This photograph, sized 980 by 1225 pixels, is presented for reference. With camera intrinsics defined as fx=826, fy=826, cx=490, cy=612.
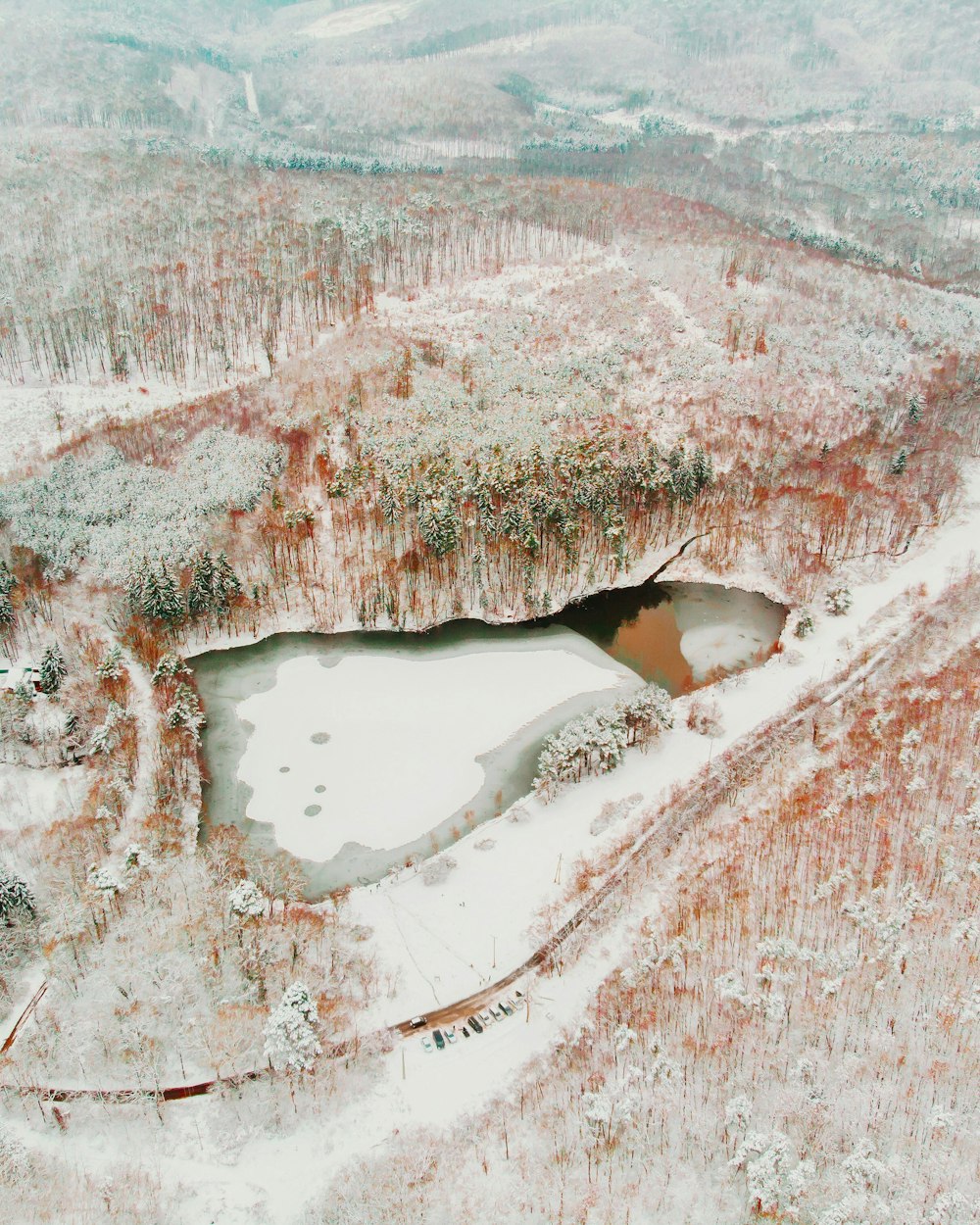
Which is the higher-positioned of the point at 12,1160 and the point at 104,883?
the point at 104,883

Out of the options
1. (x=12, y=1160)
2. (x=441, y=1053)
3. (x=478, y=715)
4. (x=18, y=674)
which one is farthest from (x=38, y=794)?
(x=441, y=1053)

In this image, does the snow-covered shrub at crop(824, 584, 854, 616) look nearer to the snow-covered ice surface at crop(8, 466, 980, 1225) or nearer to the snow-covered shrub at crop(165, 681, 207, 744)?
the snow-covered ice surface at crop(8, 466, 980, 1225)

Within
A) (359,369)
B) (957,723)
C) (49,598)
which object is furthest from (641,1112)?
(359,369)

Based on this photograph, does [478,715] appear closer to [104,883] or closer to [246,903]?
[246,903]

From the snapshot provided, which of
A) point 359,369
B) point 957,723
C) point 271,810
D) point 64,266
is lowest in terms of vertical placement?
point 271,810

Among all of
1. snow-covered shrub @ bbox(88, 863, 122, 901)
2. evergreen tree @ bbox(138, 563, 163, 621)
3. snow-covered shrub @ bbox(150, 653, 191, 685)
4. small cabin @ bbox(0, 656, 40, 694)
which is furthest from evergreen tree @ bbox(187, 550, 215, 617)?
snow-covered shrub @ bbox(88, 863, 122, 901)

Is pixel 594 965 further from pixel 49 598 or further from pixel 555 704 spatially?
pixel 49 598
